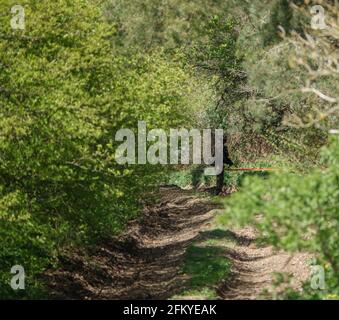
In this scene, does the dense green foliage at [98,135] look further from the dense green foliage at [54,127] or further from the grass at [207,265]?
the grass at [207,265]


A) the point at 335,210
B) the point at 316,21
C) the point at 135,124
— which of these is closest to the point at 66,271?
the point at 135,124

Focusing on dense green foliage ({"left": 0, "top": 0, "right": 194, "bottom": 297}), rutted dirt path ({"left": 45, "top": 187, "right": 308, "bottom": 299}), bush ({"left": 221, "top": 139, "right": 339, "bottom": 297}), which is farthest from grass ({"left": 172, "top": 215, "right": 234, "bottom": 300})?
bush ({"left": 221, "top": 139, "right": 339, "bottom": 297})

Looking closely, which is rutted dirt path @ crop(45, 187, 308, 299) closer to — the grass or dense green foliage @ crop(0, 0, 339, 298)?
the grass

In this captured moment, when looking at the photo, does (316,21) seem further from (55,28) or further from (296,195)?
(296,195)

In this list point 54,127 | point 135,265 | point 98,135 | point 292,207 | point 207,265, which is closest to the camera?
point 292,207

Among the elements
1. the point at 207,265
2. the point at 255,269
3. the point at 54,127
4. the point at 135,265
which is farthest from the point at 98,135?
the point at 135,265

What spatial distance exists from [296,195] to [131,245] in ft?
54.8

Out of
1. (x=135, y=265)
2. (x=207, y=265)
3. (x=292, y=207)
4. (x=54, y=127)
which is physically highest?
(x=54, y=127)

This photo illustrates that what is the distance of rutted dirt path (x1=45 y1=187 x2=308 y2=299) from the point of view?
17984 mm

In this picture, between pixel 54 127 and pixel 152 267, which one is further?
pixel 152 267

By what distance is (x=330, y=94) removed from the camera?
2047cm

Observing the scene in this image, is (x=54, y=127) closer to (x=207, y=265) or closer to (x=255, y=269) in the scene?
(x=207, y=265)

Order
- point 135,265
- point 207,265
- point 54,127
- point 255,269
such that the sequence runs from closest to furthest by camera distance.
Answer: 1. point 54,127
2. point 207,265
3. point 255,269
4. point 135,265

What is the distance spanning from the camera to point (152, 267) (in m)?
22.3
